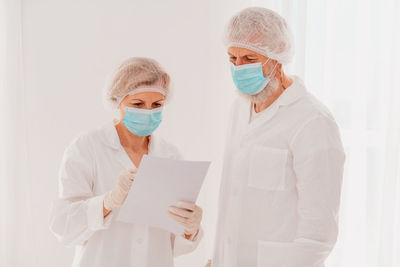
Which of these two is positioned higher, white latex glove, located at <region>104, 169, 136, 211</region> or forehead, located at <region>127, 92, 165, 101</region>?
forehead, located at <region>127, 92, 165, 101</region>

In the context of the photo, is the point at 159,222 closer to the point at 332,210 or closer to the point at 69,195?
the point at 69,195

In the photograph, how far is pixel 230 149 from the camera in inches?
71.9

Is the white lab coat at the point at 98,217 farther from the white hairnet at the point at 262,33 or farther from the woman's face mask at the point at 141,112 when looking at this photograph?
the white hairnet at the point at 262,33

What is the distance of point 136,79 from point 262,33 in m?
0.52

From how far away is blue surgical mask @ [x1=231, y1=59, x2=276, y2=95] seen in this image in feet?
5.39

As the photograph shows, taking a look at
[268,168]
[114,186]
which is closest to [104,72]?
[114,186]

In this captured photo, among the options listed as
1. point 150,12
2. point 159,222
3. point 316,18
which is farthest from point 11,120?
point 316,18

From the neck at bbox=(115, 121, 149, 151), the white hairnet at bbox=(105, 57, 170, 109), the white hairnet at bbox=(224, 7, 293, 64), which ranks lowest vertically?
the neck at bbox=(115, 121, 149, 151)

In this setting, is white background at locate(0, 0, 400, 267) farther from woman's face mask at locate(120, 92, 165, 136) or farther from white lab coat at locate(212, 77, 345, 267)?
woman's face mask at locate(120, 92, 165, 136)

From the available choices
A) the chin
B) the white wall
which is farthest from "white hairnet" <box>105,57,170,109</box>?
the white wall

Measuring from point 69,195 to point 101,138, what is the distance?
260mm

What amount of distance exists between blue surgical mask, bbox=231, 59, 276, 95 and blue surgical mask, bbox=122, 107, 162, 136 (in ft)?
1.17

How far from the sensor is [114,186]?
5.54ft

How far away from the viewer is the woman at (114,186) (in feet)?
5.31
